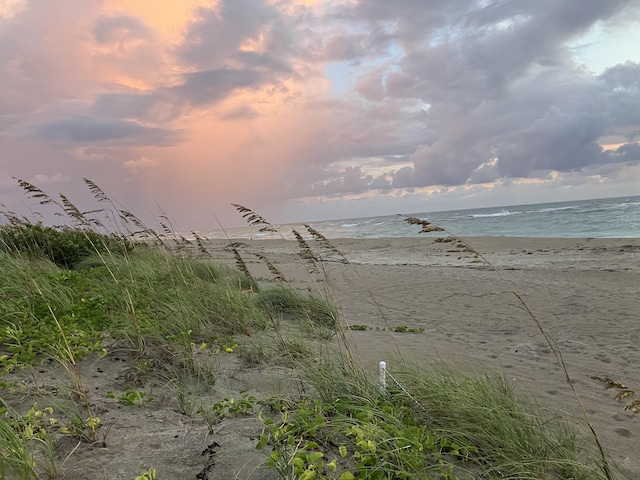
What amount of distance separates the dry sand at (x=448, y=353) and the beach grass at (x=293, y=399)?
0.48ft

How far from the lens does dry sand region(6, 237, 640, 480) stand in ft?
8.00

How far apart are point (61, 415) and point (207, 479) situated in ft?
3.85

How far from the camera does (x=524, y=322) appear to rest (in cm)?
783

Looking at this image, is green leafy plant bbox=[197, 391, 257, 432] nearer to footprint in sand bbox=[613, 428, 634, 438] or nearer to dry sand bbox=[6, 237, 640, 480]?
dry sand bbox=[6, 237, 640, 480]

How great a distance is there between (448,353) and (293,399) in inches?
132

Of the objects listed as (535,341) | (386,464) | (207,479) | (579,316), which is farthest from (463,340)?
(207,479)

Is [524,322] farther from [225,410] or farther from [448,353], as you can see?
[225,410]

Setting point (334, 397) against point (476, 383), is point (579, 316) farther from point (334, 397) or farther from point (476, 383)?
point (334, 397)

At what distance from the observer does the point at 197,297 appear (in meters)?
5.42

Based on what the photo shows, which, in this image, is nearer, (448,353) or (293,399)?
(293,399)

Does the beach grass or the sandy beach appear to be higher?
the beach grass

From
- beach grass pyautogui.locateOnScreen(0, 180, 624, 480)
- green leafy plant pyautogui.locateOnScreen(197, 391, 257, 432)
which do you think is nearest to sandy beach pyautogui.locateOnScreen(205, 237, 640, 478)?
beach grass pyautogui.locateOnScreen(0, 180, 624, 480)

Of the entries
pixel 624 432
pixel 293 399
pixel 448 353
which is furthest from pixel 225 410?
pixel 448 353

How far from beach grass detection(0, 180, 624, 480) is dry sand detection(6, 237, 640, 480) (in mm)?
146
